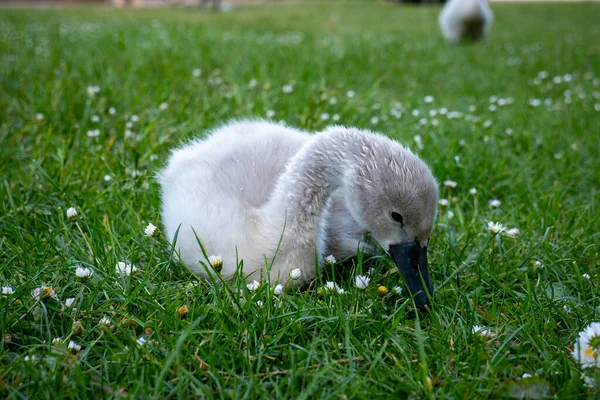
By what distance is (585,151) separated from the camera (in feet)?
13.5

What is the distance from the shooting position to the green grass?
1.80 meters

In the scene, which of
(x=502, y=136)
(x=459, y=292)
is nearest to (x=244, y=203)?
(x=459, y=292)

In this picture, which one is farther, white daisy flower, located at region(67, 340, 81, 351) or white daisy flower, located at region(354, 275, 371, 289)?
white daisy flower, located at region(354, 275, 371, 289)

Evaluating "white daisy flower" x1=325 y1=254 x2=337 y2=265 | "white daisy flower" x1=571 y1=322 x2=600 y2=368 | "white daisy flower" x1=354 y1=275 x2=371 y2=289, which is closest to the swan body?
"white daisy flower" x1=325 y1=254 x2=337 y2=265

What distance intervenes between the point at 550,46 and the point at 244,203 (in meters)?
7.96

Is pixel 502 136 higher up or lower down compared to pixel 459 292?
higher up

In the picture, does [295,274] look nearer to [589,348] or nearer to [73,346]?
[73,346]

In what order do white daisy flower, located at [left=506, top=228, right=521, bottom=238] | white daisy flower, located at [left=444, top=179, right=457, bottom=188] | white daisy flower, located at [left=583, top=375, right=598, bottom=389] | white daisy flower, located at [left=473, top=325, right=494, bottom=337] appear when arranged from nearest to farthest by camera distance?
white daisy flower, located at [left=583, top=375, right=598, bottom=389]
white daisy flower, located at [left=473, top=325, right=494, bottom=337]
white daisy flower, located at [left=506, top=228, right=521, bottom=238]
white daisy flower, located at [left=444, top=179, right=457, bottom=188]

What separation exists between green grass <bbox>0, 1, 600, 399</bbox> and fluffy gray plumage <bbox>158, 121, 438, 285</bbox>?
0.17 metres

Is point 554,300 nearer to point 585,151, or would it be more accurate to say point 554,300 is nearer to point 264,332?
point 264,332

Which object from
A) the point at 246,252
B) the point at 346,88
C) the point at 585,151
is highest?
the point at 346,88

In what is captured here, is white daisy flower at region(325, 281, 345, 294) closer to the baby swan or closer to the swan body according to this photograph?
the baby swan

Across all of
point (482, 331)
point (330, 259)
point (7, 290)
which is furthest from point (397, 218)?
point (7, 290)

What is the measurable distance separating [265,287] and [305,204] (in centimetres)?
45
